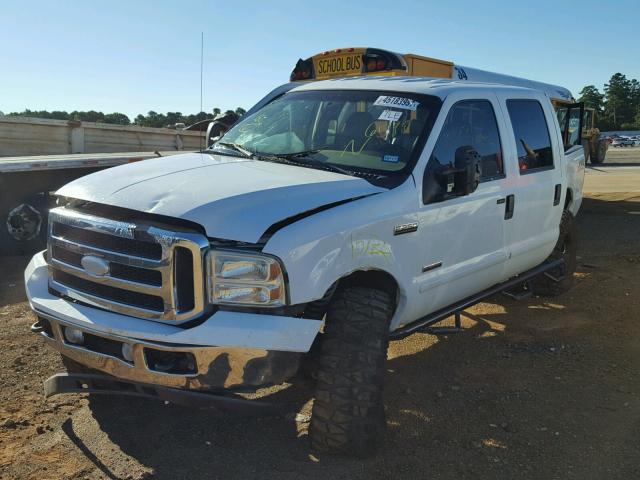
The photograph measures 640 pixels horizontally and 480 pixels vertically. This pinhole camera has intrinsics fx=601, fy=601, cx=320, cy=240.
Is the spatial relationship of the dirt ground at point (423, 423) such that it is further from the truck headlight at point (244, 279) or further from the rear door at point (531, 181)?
the rear door at point (531, 181)

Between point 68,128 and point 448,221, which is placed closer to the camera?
A: point 448,221

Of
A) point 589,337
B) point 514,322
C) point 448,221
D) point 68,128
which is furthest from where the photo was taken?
point 68,128

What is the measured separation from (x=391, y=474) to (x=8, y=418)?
7.73 feet

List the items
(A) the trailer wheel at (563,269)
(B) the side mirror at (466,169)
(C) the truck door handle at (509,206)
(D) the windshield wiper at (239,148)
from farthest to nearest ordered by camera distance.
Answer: (A) the trailer wheel at (563,269)
(C) the truck door handle at (509,206)
(D) the windshield wiper at (239,148)
(B) the side mirror at (466,169)

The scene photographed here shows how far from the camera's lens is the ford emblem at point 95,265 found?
304 centimetres

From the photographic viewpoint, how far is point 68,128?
1005 cm

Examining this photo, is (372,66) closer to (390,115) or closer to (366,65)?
(366,65)

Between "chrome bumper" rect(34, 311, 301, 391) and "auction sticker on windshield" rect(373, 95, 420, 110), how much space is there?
6.43 ft

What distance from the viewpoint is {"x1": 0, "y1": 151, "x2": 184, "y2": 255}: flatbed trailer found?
8.02 metres

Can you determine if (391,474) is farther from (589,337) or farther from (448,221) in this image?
(589,337)

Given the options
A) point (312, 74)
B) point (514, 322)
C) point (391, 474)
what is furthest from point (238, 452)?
point (312, 74)

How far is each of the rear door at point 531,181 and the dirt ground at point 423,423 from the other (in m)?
0.83

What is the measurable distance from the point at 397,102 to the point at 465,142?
572 mm

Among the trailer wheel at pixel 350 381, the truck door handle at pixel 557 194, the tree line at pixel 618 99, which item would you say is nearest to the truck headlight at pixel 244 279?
the trailer wheel at pixel 350 381
